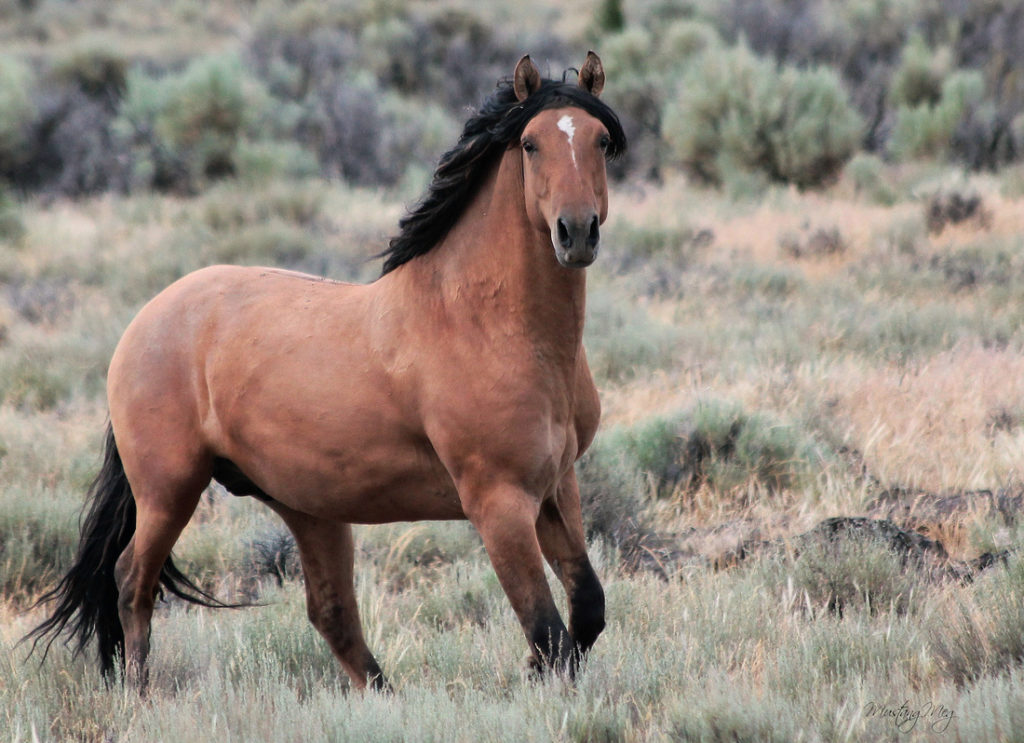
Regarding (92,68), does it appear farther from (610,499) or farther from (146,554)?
(146,554)

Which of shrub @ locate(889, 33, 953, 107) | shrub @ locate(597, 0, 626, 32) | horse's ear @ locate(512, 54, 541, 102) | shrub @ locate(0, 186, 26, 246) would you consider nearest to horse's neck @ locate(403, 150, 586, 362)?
horse's ear @ locate(512, 54, 541, 102)

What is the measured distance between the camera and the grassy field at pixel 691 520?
11.6 feet

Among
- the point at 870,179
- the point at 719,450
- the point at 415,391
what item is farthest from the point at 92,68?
the point at 415,391

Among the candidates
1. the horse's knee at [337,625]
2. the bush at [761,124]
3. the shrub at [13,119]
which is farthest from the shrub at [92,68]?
the horse's knee at [337,625]

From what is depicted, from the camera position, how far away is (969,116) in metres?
19.0

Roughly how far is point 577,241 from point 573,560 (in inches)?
44.7

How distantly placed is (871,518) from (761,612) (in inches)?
59.1

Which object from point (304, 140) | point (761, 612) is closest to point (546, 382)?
point (761, 612)

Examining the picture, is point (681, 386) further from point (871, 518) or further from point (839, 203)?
point (839, 203)

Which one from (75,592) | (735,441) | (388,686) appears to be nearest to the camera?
(388,686)

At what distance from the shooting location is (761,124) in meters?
18.1

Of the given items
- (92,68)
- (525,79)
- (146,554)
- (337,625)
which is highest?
(92,68)

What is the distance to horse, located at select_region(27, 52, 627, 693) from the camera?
11.8ft

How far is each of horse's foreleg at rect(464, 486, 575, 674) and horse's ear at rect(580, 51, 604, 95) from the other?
4.45 ft
